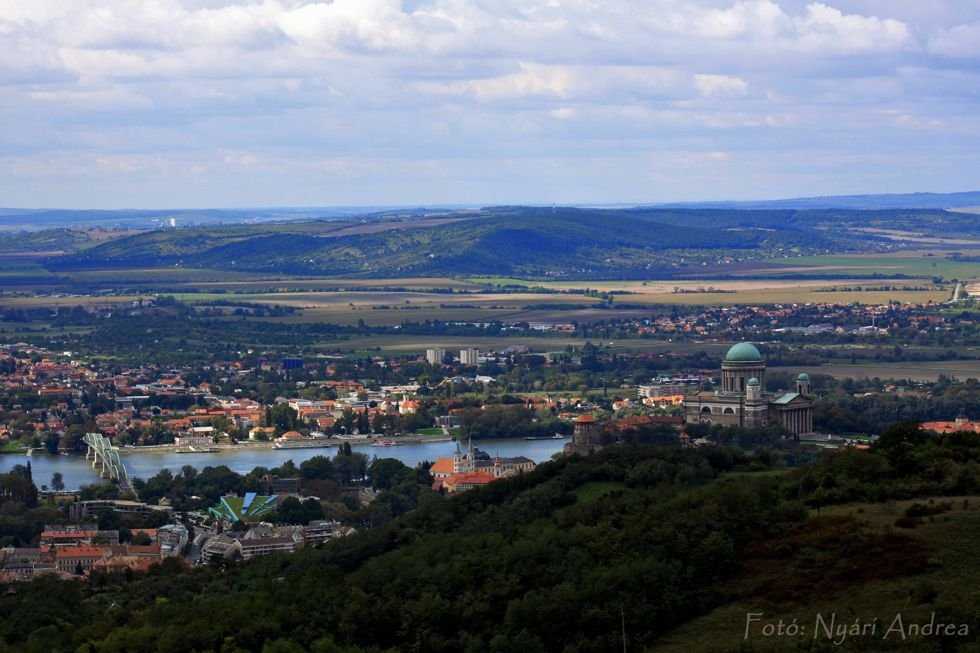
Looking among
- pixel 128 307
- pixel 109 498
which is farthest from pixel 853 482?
pixel 128 307

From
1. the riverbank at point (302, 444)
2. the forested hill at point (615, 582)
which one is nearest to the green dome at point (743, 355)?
the riverbank at point (302, 444)

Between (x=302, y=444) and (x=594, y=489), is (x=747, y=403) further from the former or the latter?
(x=594, y=489)

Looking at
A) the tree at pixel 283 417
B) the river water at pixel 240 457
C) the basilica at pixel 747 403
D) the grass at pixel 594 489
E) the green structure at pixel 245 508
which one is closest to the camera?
the grass at pixel 594 489

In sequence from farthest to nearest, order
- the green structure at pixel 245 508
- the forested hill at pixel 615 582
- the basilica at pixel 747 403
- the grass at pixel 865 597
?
the basilica at pixel 747 403 → the green structure at pixel 245 508 → the forested hill at pixel 615 582 → the grass at pixel 865 597

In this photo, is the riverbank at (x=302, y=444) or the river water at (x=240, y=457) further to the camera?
the riverbank at (x=302, y=444)

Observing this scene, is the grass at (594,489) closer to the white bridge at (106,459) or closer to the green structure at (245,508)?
the green structure at (245,508)

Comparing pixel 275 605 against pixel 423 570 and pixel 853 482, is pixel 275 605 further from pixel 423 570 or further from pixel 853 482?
pixel 853 482

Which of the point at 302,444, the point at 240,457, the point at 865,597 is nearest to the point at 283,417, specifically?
the point at 302,444
